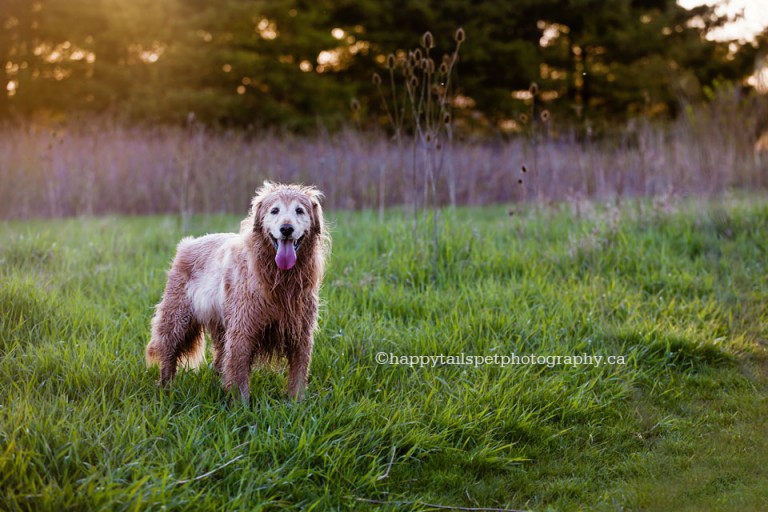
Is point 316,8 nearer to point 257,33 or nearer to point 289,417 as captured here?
point 257,33

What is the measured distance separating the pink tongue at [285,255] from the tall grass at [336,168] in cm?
576

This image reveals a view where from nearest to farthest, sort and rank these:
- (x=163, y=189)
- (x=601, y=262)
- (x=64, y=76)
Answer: (x=601, y=262), (x=163, y=189), (x=64, y=76)

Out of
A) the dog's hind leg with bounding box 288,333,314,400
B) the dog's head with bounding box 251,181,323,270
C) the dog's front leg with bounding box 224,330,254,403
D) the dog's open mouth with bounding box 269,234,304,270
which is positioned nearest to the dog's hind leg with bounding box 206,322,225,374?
the dog's front leg with bounding box 224,330,254,403

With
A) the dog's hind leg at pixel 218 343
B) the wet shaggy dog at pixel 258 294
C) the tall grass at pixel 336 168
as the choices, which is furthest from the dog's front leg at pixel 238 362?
the tall grass at pixel 336 168

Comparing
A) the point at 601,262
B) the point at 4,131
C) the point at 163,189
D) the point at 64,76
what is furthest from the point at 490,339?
the point at 64,76

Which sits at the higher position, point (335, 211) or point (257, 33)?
point (257, 33)

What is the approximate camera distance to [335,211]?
10578mm

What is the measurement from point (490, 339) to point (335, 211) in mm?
6184

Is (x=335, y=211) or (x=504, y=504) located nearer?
(x=504, y=504)

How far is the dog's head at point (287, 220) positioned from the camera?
3368mm

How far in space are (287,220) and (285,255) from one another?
0.57ft

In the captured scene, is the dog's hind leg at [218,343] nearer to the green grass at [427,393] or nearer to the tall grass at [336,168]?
the green grass at [427,393]

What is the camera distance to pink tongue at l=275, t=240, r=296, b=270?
11.0 ft

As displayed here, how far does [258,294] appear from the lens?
11.8ft
